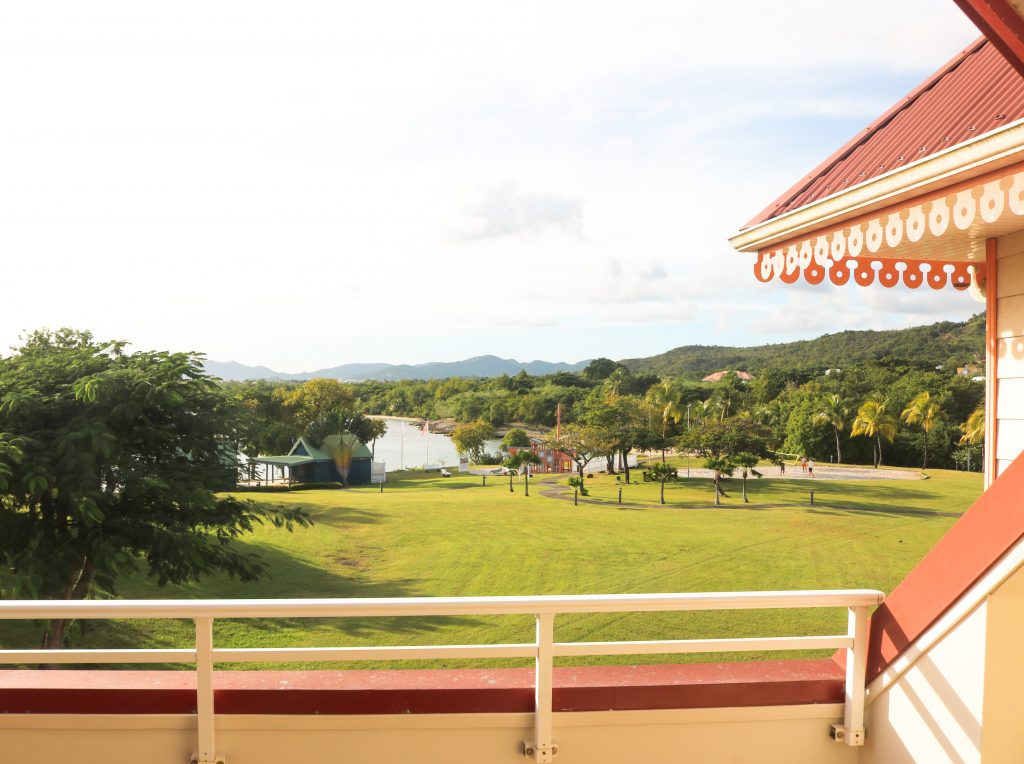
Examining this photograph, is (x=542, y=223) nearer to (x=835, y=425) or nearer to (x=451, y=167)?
(x=451, y=167)

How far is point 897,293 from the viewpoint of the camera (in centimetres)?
1108

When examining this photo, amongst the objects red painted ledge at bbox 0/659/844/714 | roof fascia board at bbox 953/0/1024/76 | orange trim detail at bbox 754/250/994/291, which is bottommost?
red painted ledge at bbox 0/659/844/714

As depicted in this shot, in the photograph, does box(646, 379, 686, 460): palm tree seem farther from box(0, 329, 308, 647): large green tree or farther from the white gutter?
the white gutter

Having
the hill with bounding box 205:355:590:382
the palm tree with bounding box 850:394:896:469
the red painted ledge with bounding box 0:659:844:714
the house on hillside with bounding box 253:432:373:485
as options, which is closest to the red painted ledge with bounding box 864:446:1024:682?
the red painted ledge with bounding box 0:659:844:714

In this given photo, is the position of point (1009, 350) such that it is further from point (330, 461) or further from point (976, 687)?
point (330, 461)

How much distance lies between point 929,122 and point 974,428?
7239 mm

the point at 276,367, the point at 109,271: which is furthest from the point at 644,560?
the point at 109,271

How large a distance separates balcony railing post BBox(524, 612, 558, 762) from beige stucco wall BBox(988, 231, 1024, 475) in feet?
5.04

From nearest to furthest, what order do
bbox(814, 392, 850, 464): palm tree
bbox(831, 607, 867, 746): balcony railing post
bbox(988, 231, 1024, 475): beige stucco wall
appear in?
bbox(831, 607, 867, 746): balcony railing post → bbox(988, 231, 1024, 475): beige stucco wall → bbox(814, 392, 850, 464): palm tree

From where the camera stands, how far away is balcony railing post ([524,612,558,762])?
5.28ft

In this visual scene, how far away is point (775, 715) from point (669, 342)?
1245 cm

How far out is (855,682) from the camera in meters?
1.73

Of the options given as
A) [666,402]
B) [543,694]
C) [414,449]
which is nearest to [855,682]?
[543,694]

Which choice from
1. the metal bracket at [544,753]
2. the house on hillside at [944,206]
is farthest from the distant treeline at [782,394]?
the metal bracket at [544,753]
